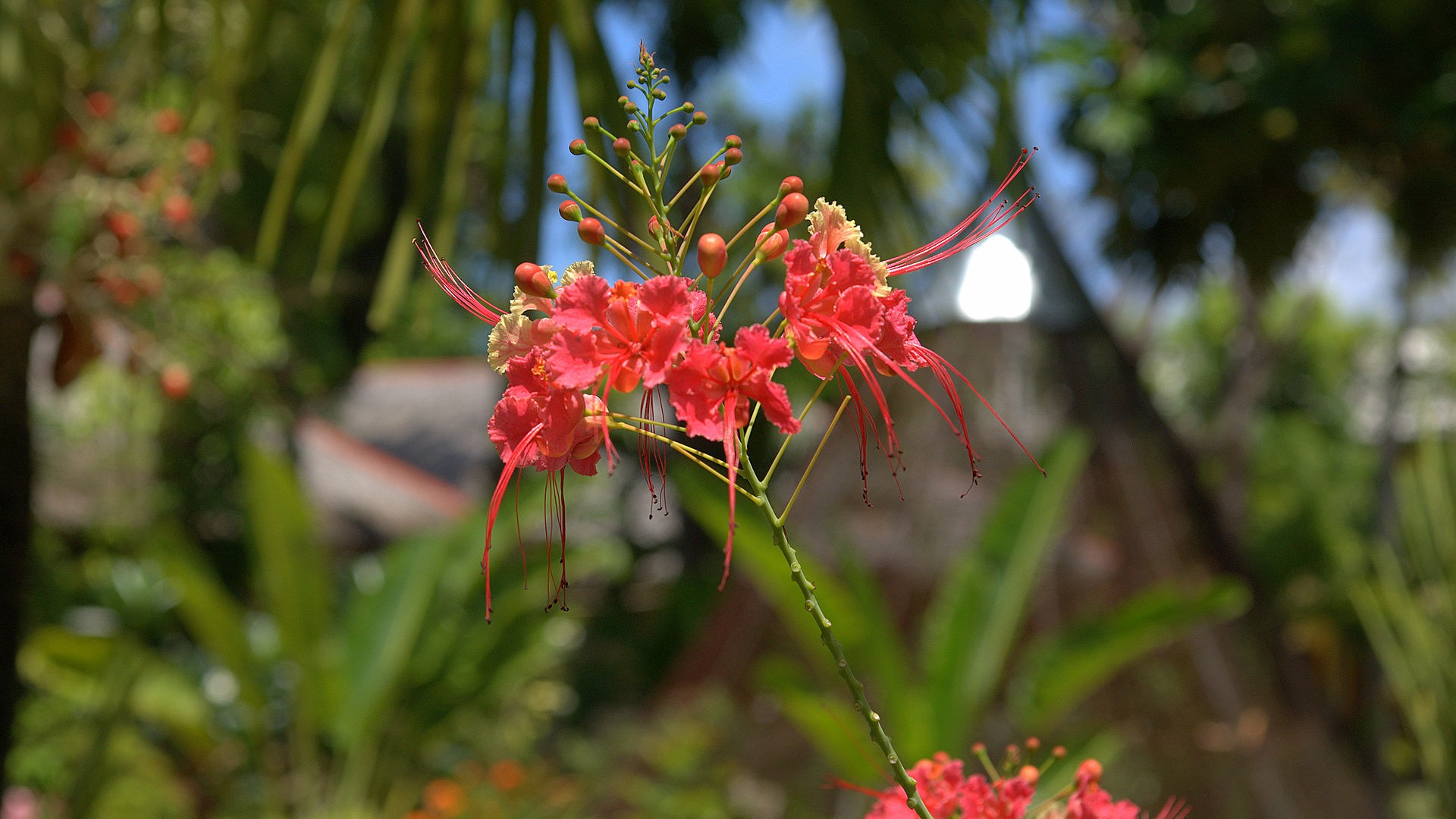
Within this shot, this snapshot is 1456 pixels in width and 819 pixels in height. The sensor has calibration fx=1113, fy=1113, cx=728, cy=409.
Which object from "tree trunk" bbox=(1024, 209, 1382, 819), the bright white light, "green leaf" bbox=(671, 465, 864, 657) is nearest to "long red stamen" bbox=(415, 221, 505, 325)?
"green leaf" bbox=(671, 465, 864, 657)

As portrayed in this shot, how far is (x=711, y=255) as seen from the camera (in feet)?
1.94

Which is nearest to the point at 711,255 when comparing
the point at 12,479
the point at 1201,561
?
the point at 12,479

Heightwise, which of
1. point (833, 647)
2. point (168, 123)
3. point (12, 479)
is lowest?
point (833, 647)

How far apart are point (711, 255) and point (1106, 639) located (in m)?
2.96

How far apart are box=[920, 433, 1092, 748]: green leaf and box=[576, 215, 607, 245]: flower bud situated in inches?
114

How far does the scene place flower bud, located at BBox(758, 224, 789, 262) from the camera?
63 centimetres

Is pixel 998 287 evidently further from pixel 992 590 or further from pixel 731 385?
pixel 731 385

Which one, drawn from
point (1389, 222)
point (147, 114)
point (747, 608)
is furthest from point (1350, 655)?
point (147, 114)

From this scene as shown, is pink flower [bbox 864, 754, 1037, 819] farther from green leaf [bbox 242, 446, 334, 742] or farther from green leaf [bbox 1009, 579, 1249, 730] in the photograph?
green leaf [bbox 242, 446, 334, 742]

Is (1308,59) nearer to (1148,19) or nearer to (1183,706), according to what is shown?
(1148,19)

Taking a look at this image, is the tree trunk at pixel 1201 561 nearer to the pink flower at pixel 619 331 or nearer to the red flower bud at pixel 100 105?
the red flower bud at pixel 100 105

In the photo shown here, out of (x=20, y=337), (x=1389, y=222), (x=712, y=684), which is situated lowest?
(x=712, y=684)

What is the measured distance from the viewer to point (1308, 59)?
614 centimetres

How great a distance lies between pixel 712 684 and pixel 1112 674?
1529 millimetres
